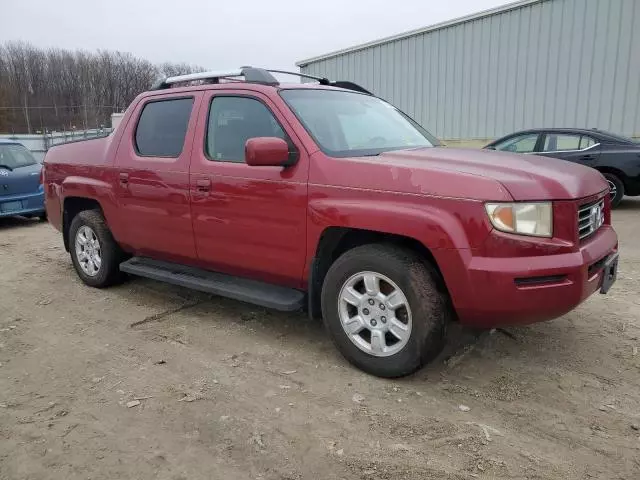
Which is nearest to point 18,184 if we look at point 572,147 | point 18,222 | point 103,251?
point 18,222

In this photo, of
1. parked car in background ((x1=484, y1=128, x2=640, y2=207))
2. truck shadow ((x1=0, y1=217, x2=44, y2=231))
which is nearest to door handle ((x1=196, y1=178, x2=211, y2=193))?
truck shadow ((x1=0, y1=217, x2=44, y2=231))

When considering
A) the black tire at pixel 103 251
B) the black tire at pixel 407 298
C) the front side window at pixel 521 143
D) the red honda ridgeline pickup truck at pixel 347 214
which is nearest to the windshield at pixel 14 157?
the black tire at pixel 103 251

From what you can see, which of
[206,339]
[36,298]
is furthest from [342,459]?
[36,298]

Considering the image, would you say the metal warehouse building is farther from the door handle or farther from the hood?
the door handle

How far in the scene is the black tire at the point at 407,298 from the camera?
9.90 ft

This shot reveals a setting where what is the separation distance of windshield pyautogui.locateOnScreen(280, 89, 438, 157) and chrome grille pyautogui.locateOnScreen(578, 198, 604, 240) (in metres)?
1.27

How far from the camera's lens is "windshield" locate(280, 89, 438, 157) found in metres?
3.59

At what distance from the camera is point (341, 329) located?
337 centimetres

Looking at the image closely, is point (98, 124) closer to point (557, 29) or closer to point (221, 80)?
point (557, 29)

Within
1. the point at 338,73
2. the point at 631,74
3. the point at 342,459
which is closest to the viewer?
the point at 342,459

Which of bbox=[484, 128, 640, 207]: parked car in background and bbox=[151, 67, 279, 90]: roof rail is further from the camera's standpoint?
bbox=[484, 128, 640, 207]: parked car in background

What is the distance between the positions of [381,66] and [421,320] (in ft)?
47.9

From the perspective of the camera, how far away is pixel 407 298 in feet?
10.1

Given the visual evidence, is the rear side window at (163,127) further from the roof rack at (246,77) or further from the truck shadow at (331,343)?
the truck shadow at (331,343)
